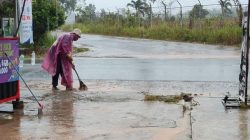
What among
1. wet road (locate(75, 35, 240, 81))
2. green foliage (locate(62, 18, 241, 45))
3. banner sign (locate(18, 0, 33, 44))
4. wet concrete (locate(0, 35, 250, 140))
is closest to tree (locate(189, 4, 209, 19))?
green foliage (locate(62, 18, 241, 45))

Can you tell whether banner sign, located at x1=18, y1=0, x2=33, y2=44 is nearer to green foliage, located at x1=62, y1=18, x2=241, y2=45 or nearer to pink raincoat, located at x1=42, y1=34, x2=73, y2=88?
pink raincoat, located at x1=42, y1=34, x2=73, y2=88

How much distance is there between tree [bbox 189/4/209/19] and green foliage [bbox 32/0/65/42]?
13905 mm

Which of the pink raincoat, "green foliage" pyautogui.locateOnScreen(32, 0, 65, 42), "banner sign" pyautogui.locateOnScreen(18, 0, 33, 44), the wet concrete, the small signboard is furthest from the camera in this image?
"green foliage" pyautogui.locateOnScreen(32, 0, 65, 42)

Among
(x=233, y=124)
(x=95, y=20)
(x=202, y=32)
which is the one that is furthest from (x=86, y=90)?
(x=95, y=20)

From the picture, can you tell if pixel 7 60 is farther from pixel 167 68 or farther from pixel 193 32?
pixel 193 32

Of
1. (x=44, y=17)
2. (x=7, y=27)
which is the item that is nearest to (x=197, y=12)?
(x=44, y=17)

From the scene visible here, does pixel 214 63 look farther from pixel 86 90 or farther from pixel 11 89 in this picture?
pixel 11 89

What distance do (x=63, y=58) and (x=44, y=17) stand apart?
38.1 ft

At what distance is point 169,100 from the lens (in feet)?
33.8

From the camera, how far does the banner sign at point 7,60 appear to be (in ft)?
29.6

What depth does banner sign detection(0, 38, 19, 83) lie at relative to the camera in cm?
903

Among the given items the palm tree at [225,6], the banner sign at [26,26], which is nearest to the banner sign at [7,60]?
the banner sign at [26,26]

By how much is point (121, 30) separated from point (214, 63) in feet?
80.6

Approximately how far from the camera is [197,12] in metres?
37.2
